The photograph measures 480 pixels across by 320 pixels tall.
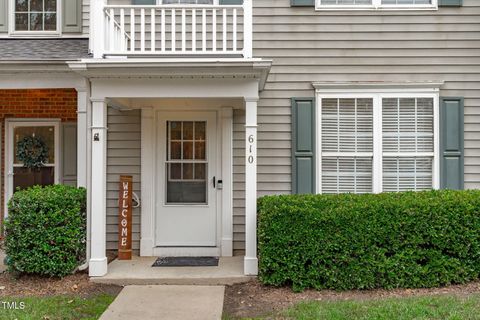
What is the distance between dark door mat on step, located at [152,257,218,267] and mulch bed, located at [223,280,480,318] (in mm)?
1017

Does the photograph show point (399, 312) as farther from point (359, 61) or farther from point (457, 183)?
point (359, 61)

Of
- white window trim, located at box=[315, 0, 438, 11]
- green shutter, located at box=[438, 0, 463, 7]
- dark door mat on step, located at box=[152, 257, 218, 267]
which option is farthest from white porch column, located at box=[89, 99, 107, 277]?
green shutter, located at box=[438, 0, 463, 7]

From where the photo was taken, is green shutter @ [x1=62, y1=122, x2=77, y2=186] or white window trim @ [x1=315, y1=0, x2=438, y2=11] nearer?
white window trim @ [x1=315, y1=0, x2=438, y2=11]

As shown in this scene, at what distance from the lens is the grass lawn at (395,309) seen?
4559 millimetres

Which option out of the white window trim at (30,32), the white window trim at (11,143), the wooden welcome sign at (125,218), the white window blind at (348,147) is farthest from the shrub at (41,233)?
the white window blind at (348,147)

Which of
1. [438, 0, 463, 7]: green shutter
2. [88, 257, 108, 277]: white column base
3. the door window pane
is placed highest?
[438, 0, 463, 7]: green shutter

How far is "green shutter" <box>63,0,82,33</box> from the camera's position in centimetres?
793

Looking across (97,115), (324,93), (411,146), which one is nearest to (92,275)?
(97,115)

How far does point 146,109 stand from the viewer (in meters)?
7.19

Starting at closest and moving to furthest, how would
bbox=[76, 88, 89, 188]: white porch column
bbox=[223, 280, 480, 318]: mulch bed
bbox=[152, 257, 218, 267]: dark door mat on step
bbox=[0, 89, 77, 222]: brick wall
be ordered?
bbox=[223, 280, 480, 318]: mulch bed
bbox=[76, 88, 89, 188]: white porch column
bbox=[152, 257, 218, 267]: dark door mat on step
bbox=[0, 89, 77, 222]: brick wall

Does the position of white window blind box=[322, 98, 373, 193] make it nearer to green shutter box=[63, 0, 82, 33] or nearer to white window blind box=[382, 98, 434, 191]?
white window blind box=[382, 98, 434, 191]

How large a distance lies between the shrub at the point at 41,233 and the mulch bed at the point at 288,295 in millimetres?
2137

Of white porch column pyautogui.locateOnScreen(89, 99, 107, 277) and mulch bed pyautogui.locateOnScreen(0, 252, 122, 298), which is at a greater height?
white porch column pyautogui.locateOnScreen(89, 99, 107, 277)

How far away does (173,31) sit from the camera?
606 centimetres
